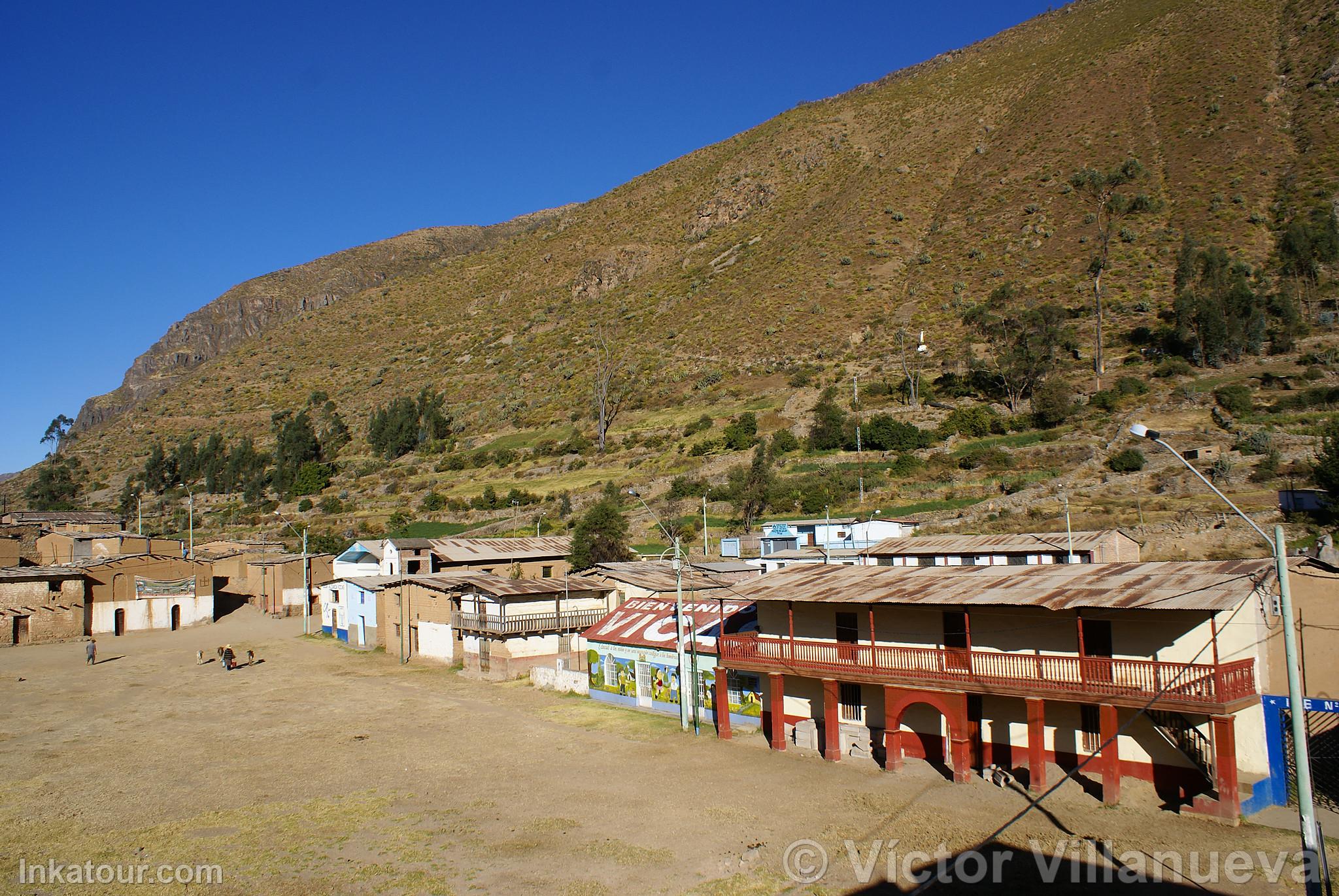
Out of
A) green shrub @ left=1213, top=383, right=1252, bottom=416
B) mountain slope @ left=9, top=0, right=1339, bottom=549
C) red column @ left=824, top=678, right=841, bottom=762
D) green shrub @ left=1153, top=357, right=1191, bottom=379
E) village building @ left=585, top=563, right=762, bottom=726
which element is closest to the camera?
red column @ left=824, top=678, right=841, bottom=762

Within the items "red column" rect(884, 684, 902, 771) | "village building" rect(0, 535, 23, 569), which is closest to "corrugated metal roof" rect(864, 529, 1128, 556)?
"red column" rect(884, 684, 902, 771)

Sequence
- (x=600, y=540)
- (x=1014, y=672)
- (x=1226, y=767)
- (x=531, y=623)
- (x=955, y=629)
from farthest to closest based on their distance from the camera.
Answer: (x=600, y=540) < (x=531, y=623) < (x=955, y=629) < (x=1014, y=672) < (x=1226, y=767)

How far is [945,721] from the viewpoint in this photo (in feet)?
72.8

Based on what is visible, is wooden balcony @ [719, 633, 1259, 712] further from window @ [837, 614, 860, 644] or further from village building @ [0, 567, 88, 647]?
village building @ [0, 567, 88, 647]


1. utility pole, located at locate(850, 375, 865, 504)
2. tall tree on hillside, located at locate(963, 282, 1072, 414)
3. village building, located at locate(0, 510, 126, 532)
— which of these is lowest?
village building, located at locate(0, 510, 126, 532)

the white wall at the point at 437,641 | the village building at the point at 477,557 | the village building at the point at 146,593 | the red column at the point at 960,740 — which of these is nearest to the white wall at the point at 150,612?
the village building at the point at 146,593

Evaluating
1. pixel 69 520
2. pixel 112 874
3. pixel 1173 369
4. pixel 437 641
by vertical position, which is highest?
pixel 1173 369

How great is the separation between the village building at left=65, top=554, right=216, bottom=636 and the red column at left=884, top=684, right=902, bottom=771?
50.4 meters

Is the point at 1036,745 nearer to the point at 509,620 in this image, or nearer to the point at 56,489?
the point at 509,620

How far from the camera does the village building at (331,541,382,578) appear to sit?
56.0m

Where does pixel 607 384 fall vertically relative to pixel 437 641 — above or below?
above

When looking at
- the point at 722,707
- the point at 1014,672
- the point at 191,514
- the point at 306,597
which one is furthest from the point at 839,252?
the point at 1014,672

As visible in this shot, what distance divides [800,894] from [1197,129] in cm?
11714

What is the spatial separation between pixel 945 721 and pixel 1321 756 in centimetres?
803
